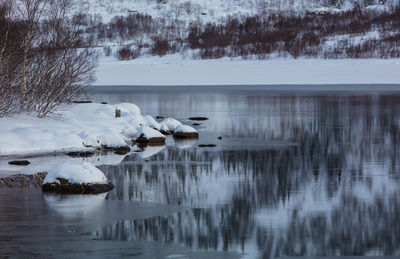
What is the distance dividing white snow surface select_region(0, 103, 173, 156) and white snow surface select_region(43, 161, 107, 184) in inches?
176

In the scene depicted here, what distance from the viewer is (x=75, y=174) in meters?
11.3

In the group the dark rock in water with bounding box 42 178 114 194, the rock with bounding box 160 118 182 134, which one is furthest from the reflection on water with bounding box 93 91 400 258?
the rock with bounding box 160 118 182 134

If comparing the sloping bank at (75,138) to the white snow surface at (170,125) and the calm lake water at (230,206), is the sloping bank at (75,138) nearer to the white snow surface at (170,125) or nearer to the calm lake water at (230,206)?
the white snow surface at (170,125)

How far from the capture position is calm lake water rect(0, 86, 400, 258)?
8117 mm

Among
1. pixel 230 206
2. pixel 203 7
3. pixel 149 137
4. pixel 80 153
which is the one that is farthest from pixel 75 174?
pixel 203 7

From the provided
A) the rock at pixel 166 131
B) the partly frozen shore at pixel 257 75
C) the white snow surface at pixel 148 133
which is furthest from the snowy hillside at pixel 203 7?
the white snow surface at pixel 148 133

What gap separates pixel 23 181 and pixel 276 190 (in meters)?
4.06

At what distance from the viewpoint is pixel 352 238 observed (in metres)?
8.49

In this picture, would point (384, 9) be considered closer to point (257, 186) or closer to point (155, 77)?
Answer: point (155, 77)

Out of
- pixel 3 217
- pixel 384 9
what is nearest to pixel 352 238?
pixel 3 217

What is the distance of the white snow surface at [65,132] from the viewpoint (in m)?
16.2

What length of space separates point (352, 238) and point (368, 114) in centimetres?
1839

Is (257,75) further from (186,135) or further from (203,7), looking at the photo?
(203,7)

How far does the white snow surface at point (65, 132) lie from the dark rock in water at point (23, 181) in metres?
2.87
